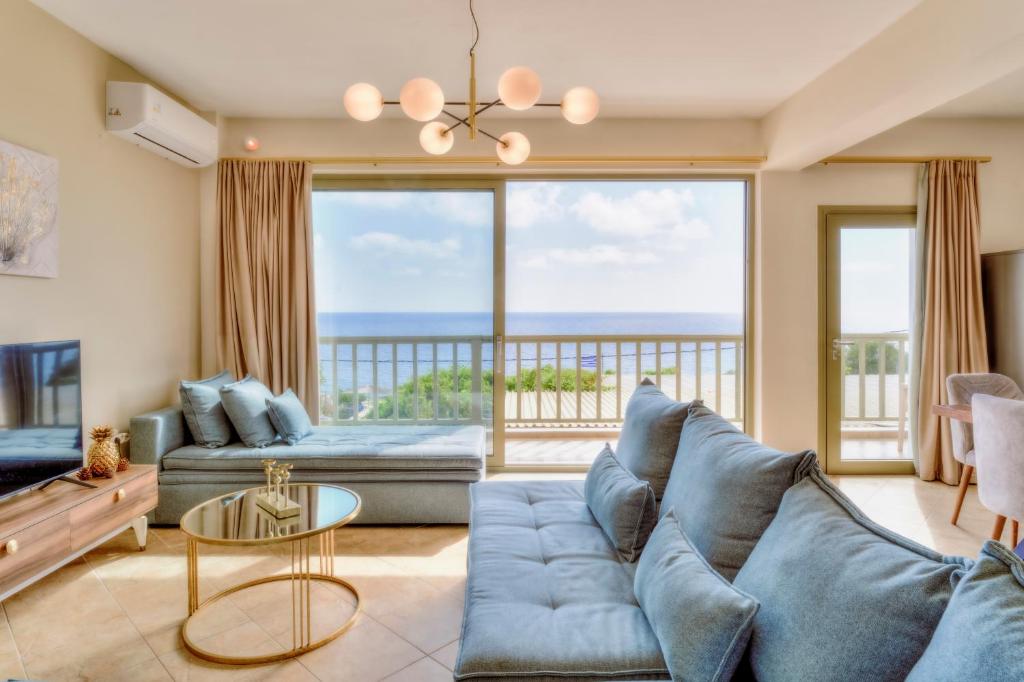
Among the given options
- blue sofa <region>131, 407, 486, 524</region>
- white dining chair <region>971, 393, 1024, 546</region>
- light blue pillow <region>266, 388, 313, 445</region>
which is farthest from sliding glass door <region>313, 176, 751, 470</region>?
white dining chair <region>971, 393, 1024, 546</region>

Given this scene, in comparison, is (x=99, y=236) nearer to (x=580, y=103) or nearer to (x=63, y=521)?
(x=63, y=521)

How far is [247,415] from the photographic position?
10.4 feet

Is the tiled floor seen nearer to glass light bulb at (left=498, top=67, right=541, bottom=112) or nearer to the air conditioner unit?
glass light bulb at (left=498, top=67, right=541, bottom=112)

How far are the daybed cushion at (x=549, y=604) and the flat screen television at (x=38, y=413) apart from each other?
1.85 metres

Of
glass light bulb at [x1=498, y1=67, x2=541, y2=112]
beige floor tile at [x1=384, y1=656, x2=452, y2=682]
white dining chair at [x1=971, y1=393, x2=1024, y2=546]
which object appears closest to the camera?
beige floor tile at [x1=384, y1=656, x2=452, y2=682]

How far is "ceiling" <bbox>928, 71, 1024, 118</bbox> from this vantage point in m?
3.28

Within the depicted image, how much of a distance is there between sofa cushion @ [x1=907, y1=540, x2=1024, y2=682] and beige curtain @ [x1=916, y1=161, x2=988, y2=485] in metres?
3.67

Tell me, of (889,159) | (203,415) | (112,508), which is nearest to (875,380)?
(889,159)

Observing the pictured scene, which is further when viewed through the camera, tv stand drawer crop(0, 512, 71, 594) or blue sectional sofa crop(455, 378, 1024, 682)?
tv stand drawer crop(0, 512, 71, 594)

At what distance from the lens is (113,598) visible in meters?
2.29

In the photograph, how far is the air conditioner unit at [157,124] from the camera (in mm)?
2949

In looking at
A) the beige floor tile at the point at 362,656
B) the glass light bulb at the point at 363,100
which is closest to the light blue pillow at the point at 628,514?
the beige floor tile at the point at 362,656

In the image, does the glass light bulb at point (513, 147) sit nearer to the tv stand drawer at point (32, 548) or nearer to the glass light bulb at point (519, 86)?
the glass light bulb at point (519, 86)

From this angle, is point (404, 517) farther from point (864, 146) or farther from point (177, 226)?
point (864, 146)
